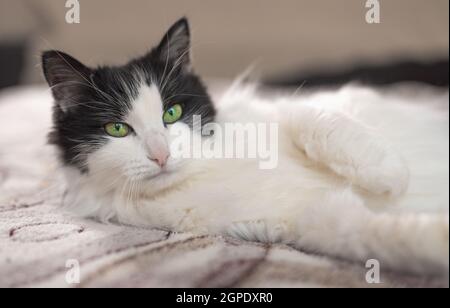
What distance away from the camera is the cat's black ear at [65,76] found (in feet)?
3.72

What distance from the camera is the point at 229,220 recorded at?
1081mm

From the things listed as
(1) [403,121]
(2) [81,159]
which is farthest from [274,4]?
(2) [81,159]

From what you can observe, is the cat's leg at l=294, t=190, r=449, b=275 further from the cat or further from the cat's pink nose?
the cat's pink nose

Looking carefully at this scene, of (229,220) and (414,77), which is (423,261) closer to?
(229,220)

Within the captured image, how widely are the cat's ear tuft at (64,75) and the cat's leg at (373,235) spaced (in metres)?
0.68

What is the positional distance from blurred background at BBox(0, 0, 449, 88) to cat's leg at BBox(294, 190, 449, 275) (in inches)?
53.4

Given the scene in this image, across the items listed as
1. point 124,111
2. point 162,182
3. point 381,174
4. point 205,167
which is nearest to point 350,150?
point 381,174

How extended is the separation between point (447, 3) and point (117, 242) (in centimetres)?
203

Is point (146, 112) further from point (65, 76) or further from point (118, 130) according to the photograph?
point (65, 76)

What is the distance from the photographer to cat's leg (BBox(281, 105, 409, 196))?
3.41 ft

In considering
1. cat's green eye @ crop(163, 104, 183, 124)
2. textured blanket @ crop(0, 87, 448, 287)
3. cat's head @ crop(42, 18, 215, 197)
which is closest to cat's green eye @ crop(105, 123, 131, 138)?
cat's head @ crop(42, 18, 215, 197)

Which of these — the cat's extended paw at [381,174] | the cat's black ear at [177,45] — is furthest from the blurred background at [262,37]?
the cat's extended paw at [381,174]

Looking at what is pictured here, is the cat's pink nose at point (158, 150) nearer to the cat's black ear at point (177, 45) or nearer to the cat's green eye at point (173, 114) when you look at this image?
the cat's green eye at point (173, 114)

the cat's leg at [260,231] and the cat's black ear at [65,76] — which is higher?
the cat's black ear at [65,76]
